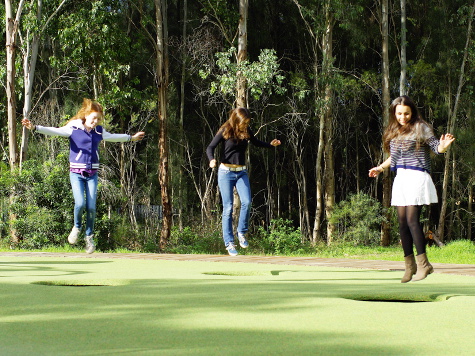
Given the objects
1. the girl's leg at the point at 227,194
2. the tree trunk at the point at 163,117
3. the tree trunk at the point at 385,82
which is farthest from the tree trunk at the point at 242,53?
the girl's leg at the point at 227,194

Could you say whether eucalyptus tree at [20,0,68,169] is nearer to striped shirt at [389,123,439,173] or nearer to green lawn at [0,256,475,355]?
green lawn at [0,256,475,355]

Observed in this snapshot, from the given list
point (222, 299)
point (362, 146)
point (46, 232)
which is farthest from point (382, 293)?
point (362, 146)

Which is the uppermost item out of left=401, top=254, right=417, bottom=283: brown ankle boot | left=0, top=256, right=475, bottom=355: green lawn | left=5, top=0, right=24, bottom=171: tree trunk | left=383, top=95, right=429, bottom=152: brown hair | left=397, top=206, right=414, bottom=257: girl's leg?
left=5, top=0, right=24, bottom=171: tree trunk

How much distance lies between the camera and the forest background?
61.7 feet

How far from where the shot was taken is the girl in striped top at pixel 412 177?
585 cm

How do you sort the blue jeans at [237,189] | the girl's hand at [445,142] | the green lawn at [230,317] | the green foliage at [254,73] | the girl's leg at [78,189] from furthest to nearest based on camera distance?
the green foliage at [254,73] → the blue jeans at [237,189] → the girl's leg at [78,189] → the girl's hand at [445,142] → the green lawn at [230,317]

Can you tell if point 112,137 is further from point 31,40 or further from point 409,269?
point 31,40

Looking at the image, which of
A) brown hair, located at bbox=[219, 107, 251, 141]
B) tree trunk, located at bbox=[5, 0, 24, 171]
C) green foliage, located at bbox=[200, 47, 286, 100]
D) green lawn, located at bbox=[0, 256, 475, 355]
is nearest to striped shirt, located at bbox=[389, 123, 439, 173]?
green lawn, located at bbox=[0, 256, 475, 355]

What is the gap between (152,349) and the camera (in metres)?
2.71

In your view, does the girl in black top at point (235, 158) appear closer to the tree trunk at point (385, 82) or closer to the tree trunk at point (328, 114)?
the tree trunk at point (328, 114)

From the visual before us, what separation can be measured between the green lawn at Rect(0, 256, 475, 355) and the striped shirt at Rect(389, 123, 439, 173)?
40.1 inches

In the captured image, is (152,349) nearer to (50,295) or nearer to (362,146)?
(50,295)

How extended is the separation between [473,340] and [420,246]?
2992mm

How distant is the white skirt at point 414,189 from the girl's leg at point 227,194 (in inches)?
115
